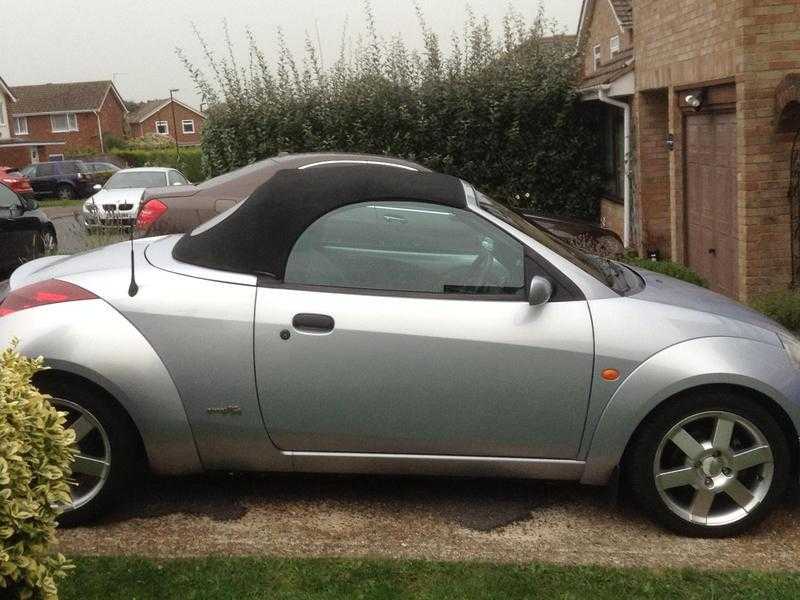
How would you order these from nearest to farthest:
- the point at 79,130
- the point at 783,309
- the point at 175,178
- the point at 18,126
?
the point at 783,309 → the point at 175,178 → the point at 79,130 → the point at 18,126

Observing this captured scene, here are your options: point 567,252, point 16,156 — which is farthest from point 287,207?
point 16,156

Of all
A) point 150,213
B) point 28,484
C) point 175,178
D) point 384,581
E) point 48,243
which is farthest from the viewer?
point 175,178

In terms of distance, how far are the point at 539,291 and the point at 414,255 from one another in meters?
0.68

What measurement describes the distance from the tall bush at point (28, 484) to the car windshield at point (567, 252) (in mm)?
2427

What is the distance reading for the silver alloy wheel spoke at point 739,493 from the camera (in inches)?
191

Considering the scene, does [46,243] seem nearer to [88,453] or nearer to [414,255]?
[88,453]

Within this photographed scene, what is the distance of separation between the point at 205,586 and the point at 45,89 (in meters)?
83.2

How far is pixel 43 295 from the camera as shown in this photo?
16.6 feet

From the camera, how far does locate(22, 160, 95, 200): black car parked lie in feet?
150

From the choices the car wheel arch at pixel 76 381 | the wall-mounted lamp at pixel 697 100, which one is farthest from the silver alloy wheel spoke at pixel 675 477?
the wall-mounted lamp at pixel 697 100

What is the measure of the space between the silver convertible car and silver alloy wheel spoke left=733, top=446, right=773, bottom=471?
Answer: 10 mm

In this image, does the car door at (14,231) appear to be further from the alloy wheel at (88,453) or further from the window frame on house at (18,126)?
the window frame on house at (18,126)

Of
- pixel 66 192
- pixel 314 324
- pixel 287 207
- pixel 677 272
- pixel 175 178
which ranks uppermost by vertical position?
pixel 287 207

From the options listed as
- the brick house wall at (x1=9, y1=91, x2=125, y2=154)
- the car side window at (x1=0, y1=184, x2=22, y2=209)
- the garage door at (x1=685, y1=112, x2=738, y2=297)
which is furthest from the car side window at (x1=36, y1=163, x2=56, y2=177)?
the garage door at (x1=685, y1=112, x2=738, y2=297)
